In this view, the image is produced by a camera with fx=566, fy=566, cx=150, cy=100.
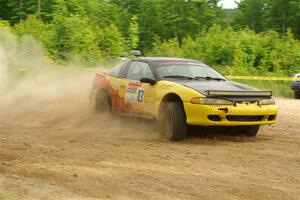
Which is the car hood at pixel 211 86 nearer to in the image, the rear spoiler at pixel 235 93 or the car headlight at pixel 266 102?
the rear spoiler at pixel 235 93

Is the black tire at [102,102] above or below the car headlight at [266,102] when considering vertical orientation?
below

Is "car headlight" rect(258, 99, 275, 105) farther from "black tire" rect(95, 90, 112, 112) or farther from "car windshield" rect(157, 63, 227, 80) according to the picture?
"black tire" rect(95, 90, 112, 112)

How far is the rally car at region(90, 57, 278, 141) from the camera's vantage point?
8992 mm

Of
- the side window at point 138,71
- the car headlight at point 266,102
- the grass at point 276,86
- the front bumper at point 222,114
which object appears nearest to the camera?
the front bumper at point 222,114

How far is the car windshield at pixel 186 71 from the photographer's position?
33.2ft

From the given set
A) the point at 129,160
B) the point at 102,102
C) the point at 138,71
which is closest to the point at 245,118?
the point at 138,71

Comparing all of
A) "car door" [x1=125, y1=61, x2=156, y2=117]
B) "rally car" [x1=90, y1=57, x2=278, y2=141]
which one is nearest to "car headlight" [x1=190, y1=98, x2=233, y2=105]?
"rally car" [x1=90, y1=57, x2=278, y2=141]

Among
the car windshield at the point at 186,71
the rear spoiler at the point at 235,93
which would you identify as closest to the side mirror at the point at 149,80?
the car windshield at the point at 186,71

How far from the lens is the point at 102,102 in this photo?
11445 millimetres

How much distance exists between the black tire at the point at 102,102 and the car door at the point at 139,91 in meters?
0.77

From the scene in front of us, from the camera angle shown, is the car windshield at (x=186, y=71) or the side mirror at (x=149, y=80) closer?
the side mirror at (x=149, y=80)

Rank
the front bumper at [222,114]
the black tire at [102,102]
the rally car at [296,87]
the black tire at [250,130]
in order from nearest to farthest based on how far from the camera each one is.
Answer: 1. the front bumper at [222,114]
2. the black tire at [250,130]
3. the black tire at [102,102]
4. the rally car at [296,87]

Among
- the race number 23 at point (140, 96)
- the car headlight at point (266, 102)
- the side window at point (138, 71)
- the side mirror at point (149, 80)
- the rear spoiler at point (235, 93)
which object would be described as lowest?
the race number 23 at point (140, 96)

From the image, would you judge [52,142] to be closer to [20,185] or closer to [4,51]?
[20,185]
